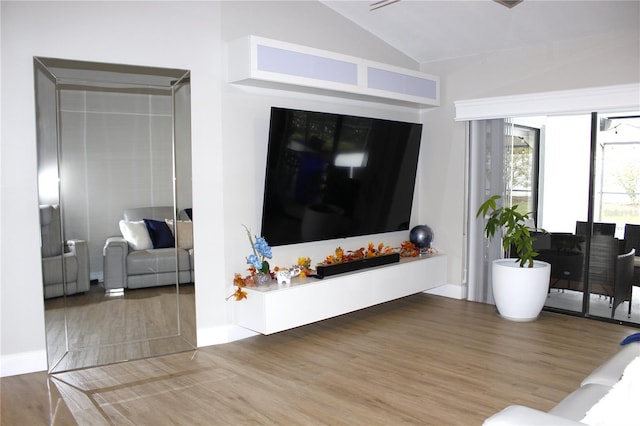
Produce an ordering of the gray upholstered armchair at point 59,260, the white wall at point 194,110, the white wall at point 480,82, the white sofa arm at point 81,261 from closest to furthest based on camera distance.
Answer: the white wall at point 194,110, the gray upholstered armchair at point 59,260, the white sofa arm at point 81,261, the white wall at point 480,82

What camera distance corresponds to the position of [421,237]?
6.09 meters

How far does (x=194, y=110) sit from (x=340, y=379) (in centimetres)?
240

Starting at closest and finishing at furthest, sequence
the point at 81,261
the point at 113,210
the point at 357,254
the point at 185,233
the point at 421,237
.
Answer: the point at 81,261 → the point at 113,210 → the point at 185,233 → the point at 357,254 → the point at 421,237

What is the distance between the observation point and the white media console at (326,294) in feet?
14.1

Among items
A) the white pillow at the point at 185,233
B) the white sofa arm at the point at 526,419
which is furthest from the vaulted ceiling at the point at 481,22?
the white sofa arm at the point at 526,419

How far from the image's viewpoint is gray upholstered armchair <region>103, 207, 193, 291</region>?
13.8 ft

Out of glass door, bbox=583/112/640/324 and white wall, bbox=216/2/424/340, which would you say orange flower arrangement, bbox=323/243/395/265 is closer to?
white wall, bbox=216/2/424/340

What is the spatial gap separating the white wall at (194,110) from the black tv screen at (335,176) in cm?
24

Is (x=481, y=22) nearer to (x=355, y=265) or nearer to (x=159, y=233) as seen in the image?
(x=355, y=265)

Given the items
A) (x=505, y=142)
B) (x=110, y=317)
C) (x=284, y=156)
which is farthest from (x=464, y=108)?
(x=110, y=317)

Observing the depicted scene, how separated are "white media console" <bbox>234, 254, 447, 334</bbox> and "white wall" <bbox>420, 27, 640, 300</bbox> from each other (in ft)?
1.95

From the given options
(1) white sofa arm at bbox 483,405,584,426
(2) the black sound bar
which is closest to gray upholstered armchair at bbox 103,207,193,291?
(2) the black sound bar

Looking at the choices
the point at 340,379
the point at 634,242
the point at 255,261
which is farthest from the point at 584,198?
the point at 255,261

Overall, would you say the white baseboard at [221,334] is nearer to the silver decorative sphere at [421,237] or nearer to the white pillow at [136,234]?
the white pillow at [136,234]
